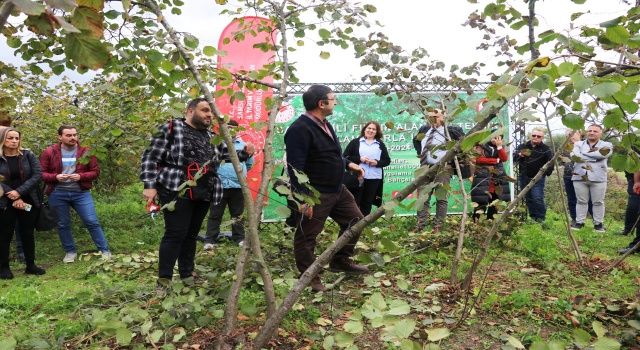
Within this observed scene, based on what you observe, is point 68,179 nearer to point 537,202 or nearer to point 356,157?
point 356,157

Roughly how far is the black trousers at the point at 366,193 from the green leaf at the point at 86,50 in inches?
194

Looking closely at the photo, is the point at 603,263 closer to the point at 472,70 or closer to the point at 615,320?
the point at 615,320

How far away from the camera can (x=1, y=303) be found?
152 inches

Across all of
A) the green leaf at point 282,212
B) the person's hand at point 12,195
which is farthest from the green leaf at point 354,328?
the person's hand at point 12,195

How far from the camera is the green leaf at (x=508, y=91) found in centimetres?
132

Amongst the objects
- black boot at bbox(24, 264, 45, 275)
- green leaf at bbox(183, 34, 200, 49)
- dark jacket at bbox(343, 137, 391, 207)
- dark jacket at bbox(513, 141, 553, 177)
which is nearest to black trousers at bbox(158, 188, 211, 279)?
green leaf at bbox(183, 34, 200, 49)

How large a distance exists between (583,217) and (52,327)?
6.63 meters

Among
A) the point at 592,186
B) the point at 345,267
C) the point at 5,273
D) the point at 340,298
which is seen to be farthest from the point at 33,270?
the point at 592,186

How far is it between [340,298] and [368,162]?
252cm

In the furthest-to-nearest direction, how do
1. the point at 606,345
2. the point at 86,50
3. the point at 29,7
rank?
the point at 606,345
the point at 86,50
the point at 29,7

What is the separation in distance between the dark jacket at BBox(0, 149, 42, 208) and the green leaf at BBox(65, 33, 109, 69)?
4472mm

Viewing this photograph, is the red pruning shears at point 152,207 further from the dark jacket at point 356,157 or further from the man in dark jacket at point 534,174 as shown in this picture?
the man in dark jacket at point 534,174

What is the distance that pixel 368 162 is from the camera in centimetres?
584

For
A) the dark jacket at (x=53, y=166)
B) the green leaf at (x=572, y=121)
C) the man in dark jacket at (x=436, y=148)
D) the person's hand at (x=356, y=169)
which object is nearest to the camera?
the green leaf at (x=572, y=121)
